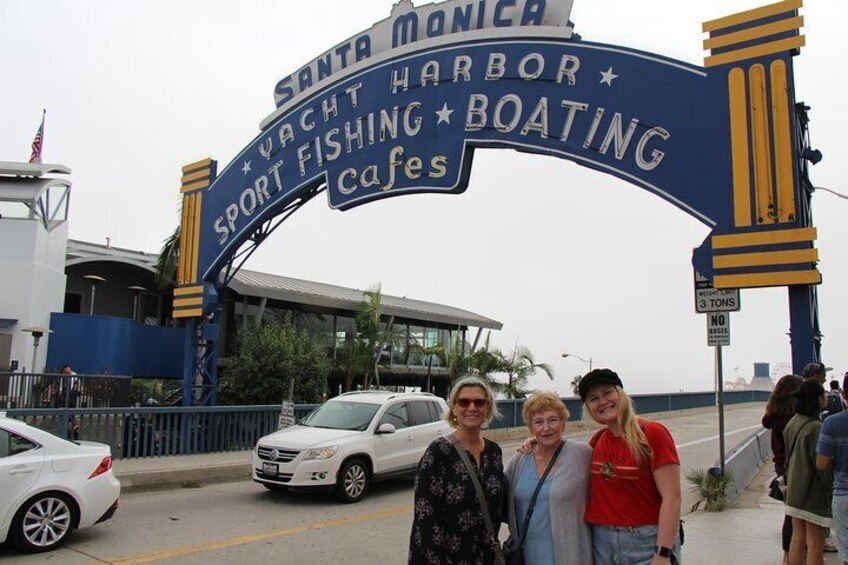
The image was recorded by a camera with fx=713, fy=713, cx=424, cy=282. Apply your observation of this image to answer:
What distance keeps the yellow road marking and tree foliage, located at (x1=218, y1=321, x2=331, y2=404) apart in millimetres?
11286

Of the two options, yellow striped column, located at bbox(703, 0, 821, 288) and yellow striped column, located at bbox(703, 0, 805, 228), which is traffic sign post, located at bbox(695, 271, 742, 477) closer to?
yellow striped column, located at bbox(703, 0, 821, 288)

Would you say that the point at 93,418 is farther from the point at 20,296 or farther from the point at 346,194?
the point at 20,296

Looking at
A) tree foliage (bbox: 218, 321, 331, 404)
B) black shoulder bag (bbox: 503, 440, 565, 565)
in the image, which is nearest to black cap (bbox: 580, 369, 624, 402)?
black shoulder bag (bbox: 503, 440, 565, 565)

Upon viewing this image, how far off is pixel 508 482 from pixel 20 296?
68.0 ft

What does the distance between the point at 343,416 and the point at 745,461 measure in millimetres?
6851

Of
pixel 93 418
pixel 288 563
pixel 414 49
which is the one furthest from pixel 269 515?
pixel 414 49

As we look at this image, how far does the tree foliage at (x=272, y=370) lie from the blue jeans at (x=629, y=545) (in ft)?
59.0

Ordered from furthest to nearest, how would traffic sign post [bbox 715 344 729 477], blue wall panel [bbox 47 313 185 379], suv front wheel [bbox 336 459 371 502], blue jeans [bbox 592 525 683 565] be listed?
blue wall panel [bbox 47 313 185 379], suv front wheel [bbox 336 459 371 502], traffic sign post [bbox 715 344 729 477], blue jeans [bbox 592 525 683 565]

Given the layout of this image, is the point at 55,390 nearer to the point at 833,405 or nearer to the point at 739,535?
the point at 739,535

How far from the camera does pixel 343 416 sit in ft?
38.6

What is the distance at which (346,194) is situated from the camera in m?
15.6

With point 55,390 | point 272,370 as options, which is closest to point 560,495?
point 55,390

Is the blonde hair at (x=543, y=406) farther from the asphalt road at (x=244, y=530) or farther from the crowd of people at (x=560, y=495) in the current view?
the asphalt road at (x=244, y=530)

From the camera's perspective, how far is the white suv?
408 inches
